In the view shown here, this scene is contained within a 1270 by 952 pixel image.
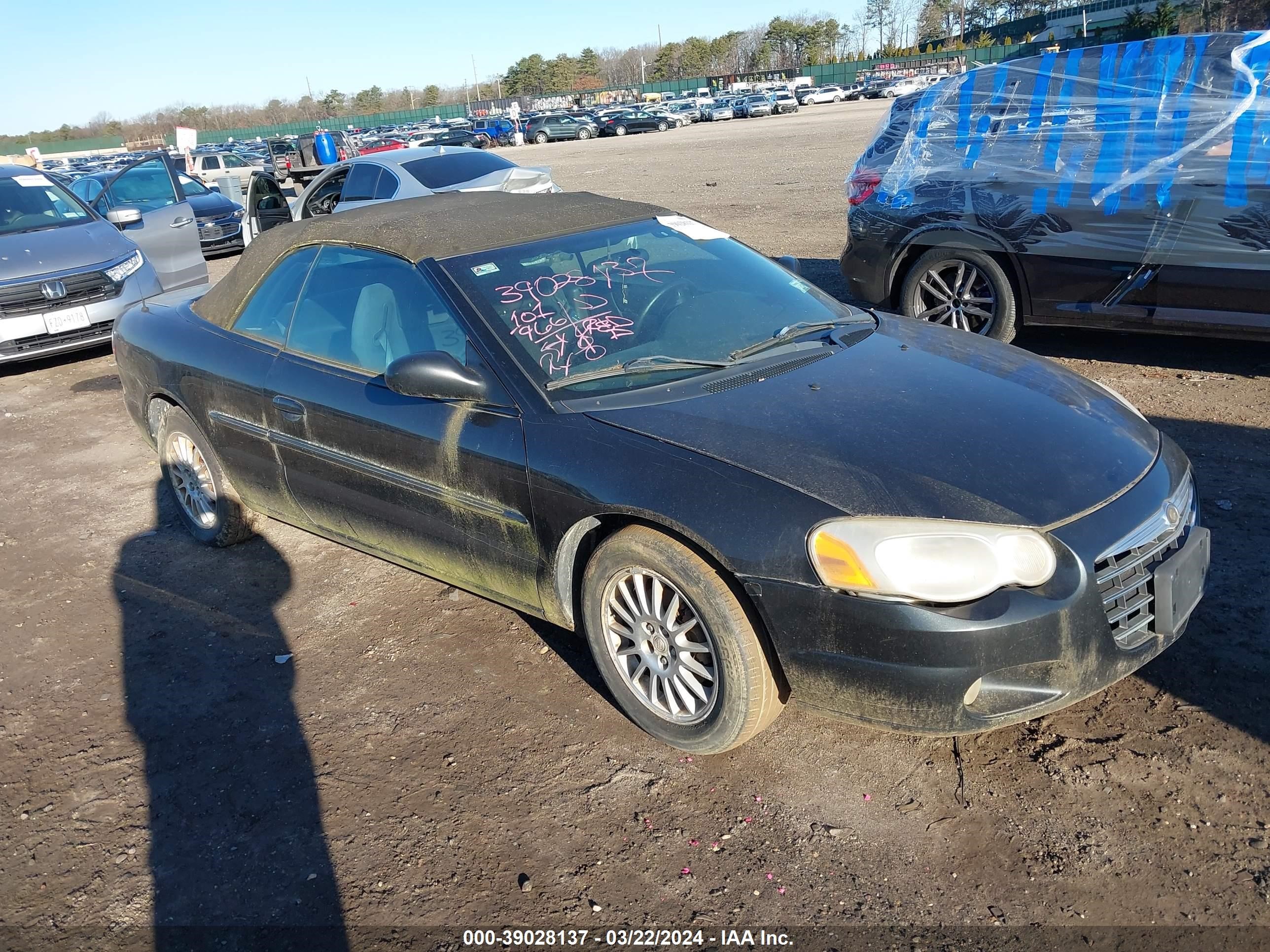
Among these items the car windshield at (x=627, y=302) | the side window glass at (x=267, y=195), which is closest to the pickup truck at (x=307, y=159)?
the side window glass at (x=267, y=195)

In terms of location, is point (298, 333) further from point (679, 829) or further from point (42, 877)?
point (679, 829)

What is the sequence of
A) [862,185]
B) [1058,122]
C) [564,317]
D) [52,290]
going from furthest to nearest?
[52,290]
[862,185]
[1058,122]
[564,317]

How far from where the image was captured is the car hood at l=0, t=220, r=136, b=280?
339 inches

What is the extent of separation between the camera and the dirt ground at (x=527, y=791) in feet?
8.29

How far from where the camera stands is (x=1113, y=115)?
241 inches

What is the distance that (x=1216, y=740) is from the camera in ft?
9.64

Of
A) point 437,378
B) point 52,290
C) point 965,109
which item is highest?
point 965,109

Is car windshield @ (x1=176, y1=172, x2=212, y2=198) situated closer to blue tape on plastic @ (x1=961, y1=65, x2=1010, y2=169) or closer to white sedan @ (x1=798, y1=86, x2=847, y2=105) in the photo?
blue tape on plastic @ (x1=961, y1=65, x2=1010, y2=169)

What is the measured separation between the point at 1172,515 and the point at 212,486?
13.3 ft

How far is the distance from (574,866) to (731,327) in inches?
77.7

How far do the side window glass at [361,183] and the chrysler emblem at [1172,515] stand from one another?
1065 centimetres

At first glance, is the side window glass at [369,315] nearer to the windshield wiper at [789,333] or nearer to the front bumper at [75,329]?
the windshield wiper at [789,333]

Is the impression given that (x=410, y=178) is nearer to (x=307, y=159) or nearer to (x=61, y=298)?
(x=61, y=298)

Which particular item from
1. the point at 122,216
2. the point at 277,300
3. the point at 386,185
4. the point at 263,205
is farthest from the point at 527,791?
the point at 263,205
